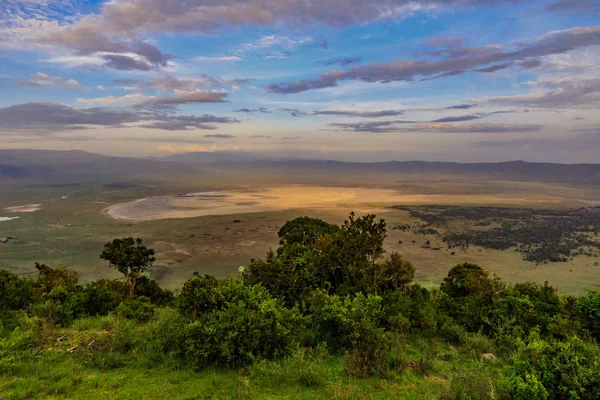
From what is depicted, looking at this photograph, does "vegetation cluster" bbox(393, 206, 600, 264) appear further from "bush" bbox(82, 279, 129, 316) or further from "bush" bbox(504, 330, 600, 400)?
"bush" bbox(82, 279, 129, 316)

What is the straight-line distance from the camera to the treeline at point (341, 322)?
7.70m

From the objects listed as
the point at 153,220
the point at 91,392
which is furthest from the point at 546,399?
the point at 153,220

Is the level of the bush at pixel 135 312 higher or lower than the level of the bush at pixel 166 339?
lower

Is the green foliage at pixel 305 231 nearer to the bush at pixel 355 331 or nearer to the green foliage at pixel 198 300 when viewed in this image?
the bush at pixel 355 331

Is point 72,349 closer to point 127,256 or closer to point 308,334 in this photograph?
point 308,334

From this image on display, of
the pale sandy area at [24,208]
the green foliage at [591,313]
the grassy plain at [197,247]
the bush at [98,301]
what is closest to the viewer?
the green foliage at [591,313]

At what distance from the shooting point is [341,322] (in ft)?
35.4

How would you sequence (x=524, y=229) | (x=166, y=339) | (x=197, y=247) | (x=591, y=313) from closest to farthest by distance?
(x=166, y=339), (x=591, y=313), (x=197, y=247), (x=524, y=229)

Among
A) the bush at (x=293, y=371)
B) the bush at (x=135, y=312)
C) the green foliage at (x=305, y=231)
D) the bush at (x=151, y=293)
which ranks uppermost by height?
the green foliage at (x=305, y=231)

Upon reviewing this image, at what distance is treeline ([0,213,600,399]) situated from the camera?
7695 millimetres

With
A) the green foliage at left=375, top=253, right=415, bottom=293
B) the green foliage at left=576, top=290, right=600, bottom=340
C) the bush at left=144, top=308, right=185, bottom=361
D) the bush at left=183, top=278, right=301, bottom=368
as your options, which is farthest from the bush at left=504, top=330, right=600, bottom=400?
the bush at left=144, top=308, right=185, bottom=361

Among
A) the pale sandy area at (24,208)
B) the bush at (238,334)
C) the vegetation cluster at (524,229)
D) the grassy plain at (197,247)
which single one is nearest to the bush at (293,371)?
the bush at (238,334)

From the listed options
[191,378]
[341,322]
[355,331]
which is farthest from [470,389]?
[191,378]

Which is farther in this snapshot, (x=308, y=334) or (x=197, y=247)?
(x=197, y=247)
